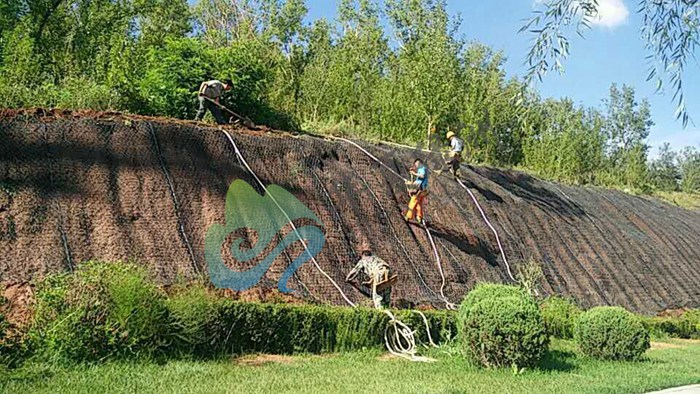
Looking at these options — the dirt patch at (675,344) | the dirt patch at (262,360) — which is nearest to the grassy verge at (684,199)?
the dirt patch at (675,344)

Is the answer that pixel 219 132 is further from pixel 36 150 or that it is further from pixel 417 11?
pixel 417 11

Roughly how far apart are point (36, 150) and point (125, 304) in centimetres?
516

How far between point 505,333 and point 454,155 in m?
10.7

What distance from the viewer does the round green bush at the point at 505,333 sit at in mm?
9008

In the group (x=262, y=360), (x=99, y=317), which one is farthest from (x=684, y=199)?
(x=99, y=317)

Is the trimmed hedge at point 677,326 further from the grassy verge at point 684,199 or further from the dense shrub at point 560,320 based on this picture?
the grassy verge at point 684,199

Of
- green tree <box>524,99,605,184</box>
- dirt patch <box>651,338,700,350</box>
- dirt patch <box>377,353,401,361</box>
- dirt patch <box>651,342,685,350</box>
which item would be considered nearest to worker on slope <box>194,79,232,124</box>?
dirt patch <box>377,353,401,361</box>

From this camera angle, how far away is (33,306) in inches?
323

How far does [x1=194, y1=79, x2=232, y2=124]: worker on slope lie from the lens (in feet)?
53.4

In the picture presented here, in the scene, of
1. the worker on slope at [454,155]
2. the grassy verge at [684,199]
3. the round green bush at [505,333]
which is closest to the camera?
the round green bush at [505,333]

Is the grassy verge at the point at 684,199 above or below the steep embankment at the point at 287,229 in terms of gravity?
above

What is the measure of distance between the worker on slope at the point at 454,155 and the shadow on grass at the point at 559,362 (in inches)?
332

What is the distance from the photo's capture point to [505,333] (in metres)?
9.01

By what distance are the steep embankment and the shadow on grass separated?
10.8 ft
